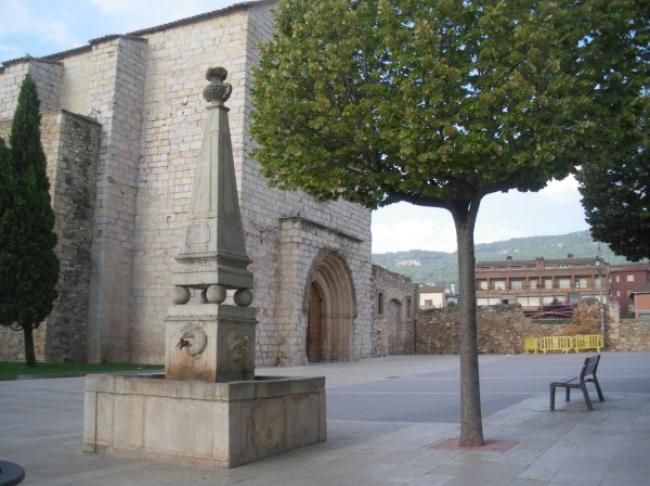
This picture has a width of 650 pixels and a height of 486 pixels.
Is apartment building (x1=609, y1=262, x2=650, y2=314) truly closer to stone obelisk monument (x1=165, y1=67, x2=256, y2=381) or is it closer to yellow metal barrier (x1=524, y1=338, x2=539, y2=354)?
yellow metal barrier (x1=524, y1=338, x2=539, y2=354)

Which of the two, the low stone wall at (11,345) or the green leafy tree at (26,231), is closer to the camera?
the green leafy tree at (26,231)

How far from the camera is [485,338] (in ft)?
116

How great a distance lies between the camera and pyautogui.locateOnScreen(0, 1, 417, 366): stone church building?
18.8m

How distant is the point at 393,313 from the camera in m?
33.5

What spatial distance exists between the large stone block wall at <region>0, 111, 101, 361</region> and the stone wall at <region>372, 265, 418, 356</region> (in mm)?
13813

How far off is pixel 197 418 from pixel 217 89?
11.3 feet

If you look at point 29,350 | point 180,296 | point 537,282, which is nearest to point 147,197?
point 29,350

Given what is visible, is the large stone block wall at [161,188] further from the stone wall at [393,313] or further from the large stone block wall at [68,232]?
the stone wall at [393,313]

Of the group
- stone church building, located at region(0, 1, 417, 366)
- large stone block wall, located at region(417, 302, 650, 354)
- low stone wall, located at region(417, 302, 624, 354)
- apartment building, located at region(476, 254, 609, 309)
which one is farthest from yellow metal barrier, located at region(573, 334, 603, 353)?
apartment building, located at region(476, 254, 609, 309)

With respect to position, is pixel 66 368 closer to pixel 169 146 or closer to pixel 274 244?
pixel 274 244

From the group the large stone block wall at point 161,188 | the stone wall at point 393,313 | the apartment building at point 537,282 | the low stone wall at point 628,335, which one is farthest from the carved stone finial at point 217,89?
the apartment building at point 537,282

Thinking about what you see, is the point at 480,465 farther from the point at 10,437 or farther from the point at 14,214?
the point at 14,214

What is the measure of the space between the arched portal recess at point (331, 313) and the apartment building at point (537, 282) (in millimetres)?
59374

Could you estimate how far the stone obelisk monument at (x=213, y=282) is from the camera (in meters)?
6.20
